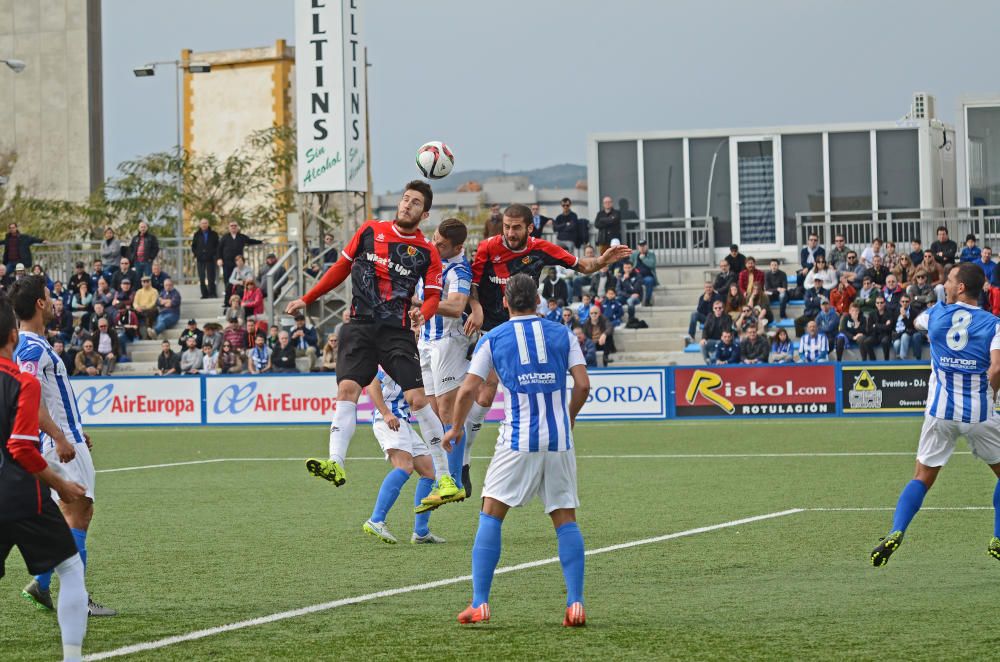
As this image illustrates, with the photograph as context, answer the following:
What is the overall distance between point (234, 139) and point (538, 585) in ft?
218

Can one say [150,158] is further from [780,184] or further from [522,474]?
[522,474]

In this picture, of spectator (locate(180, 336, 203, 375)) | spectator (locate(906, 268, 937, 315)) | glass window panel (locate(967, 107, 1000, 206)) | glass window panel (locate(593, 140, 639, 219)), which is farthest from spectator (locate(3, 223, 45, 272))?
glass window panel (locate(967, 107, 1000, 206))

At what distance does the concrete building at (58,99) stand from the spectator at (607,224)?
4220 centimetres

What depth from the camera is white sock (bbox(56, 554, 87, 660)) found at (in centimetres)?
602

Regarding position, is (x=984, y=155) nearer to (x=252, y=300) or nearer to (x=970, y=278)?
(x=252, y=300)

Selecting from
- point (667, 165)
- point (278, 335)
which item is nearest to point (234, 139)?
point (667, 165)

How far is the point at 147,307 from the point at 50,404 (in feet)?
87.2

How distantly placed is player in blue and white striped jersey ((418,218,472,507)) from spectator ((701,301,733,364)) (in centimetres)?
1559

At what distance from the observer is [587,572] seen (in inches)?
365

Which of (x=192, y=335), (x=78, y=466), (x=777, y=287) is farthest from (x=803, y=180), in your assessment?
(x=78, y=466)

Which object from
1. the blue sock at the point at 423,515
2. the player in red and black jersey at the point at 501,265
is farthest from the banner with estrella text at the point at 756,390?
the blue sock at the point at 423,515

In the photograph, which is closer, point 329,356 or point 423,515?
point 423,515

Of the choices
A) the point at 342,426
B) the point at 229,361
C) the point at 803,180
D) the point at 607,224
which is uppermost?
the point at 803,180

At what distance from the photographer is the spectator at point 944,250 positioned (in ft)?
93.9
